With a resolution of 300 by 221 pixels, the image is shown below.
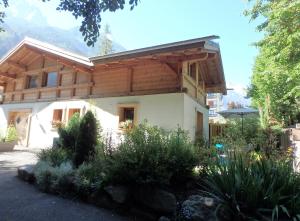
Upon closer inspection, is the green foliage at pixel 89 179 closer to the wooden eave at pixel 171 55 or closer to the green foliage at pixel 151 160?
the green foliage at pixel 151 160

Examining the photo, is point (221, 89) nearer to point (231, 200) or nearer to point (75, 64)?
point (75, 64)

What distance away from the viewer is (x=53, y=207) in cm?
457

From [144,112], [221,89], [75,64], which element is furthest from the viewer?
[221,89]

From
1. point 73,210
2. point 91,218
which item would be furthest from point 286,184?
point 73,210

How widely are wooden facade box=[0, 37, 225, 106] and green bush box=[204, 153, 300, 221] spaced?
489 centimetres

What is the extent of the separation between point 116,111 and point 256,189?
828cm

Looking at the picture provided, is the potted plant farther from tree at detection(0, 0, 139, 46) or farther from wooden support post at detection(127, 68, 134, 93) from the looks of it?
tree at detection(0, 0, 139, 46)

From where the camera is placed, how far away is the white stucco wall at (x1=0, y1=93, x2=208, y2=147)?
952cm

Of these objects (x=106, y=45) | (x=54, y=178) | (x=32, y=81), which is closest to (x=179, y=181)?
(x=54, y=178)

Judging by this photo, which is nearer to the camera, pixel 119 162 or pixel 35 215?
pixel 35 215

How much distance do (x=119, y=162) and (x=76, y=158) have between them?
2515 millimetres

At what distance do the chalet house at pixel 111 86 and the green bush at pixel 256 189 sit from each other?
4.86 metres

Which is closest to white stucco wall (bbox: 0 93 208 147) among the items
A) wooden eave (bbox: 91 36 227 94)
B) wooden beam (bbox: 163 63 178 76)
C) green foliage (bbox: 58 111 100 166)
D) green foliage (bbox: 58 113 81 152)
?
wooden beam (bbox: 163 63 178 76)

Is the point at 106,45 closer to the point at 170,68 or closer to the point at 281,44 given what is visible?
the point at 170,68
